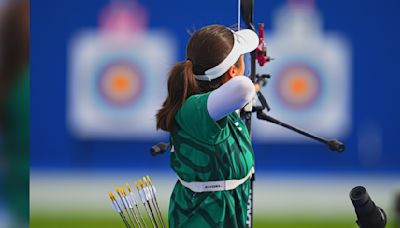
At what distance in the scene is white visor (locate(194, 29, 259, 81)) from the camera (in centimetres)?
146

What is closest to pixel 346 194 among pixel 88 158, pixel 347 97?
pixel 347 97

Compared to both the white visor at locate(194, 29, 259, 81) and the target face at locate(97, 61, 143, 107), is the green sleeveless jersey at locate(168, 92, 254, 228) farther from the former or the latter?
the target face at locate(97, 61, 143, 107)

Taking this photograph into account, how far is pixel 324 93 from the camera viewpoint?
3525mm

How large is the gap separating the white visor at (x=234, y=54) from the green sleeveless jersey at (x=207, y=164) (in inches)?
3.1

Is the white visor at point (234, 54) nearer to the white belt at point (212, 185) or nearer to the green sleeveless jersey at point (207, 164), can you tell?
the green sleeveless jersey at point (207, 164)

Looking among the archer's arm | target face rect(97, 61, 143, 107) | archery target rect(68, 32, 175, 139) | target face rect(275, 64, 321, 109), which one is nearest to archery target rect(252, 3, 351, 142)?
target face rect(275, 64, 321, 109)

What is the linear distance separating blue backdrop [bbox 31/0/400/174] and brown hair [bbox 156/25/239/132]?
1852 millimetres

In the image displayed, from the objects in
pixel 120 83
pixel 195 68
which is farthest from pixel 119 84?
pixel 195 68

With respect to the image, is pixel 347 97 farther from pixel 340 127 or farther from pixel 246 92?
pixel 246 92

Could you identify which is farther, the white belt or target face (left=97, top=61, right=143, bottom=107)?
target face (left=97, top=61, right=143, bottom=107)

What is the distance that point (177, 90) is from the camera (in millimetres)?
1477

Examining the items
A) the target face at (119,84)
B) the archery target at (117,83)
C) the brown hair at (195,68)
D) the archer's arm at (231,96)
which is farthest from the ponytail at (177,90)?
the target face at (119,84)

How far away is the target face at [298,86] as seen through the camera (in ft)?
11.5

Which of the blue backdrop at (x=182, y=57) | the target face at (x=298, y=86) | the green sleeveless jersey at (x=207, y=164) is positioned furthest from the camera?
the target face at (x=298, y=86)
